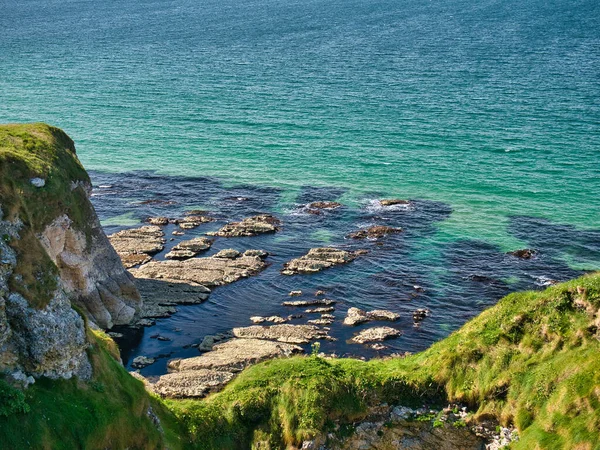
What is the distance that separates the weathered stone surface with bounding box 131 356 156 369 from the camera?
187ft

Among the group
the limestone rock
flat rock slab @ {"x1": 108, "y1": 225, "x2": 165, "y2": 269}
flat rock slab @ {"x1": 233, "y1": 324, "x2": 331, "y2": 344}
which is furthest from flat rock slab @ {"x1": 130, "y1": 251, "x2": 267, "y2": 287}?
flat rock slab @ {"x1": 233, "y1": 324, "x2": 331, "y2": 344}

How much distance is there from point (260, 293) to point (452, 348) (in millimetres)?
28424

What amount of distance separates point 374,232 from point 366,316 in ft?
69.7

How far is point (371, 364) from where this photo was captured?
45625 millimetres

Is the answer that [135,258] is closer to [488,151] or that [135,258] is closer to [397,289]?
[397,289]

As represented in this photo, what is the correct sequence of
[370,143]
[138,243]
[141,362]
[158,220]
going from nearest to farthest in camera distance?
[141,362] < [138,243] < [158,220] < [370,143]

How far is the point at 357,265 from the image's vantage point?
75.4m

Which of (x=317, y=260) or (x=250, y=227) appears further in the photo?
(x=250, y=227)

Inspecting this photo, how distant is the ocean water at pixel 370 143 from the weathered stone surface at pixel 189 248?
3.74 metres

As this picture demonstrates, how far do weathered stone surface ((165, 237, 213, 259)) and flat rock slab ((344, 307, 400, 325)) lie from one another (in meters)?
21.2

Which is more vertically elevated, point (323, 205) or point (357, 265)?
point (323, 205)

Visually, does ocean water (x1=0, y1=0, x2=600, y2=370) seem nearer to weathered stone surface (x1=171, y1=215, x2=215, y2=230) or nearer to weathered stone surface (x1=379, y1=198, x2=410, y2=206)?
weathered stone surface (x1=379, y1=198, x2=410, y2=206)

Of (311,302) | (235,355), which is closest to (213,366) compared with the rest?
(235,355)

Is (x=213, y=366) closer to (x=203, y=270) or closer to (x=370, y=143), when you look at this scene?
(x=203, y=270)
